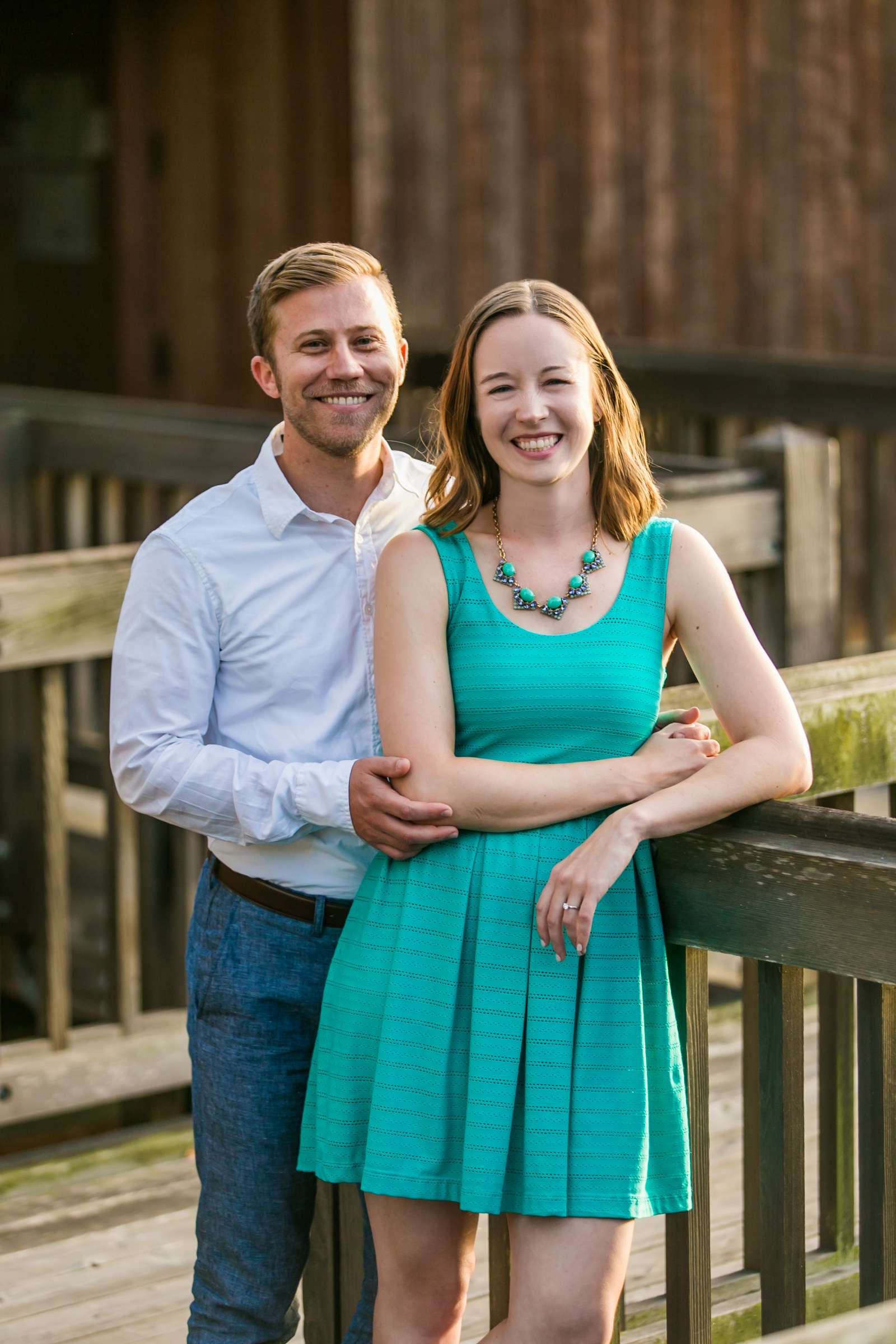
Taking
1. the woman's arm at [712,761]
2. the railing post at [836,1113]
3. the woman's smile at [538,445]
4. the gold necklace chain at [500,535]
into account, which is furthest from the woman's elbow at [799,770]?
the railing post at [836,1113]

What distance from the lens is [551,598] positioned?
203 centimetres

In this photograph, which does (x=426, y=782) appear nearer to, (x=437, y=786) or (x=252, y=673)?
(x=437, y=786)

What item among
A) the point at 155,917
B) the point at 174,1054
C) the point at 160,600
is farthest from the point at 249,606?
the point at 155,917

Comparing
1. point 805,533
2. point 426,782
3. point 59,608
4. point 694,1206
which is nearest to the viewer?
point 426,782

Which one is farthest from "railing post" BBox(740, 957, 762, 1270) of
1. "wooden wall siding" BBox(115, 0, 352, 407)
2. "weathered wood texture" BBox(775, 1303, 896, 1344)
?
"wooden wall siding" BBox(115, 0, 352, 407)

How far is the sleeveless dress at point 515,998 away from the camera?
1.92 metres

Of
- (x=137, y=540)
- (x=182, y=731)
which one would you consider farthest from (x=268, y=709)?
(x=137, y=540)

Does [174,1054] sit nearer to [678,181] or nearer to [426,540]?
[426,540]

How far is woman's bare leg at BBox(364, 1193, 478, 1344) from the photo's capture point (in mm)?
1988

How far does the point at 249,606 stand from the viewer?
2160mm

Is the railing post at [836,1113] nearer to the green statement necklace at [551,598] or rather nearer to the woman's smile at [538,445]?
the green statement necklace at [551,598]

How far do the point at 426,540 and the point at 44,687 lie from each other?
4.68 feet

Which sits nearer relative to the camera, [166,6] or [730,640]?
[730,640]

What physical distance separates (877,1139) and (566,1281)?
37cm
